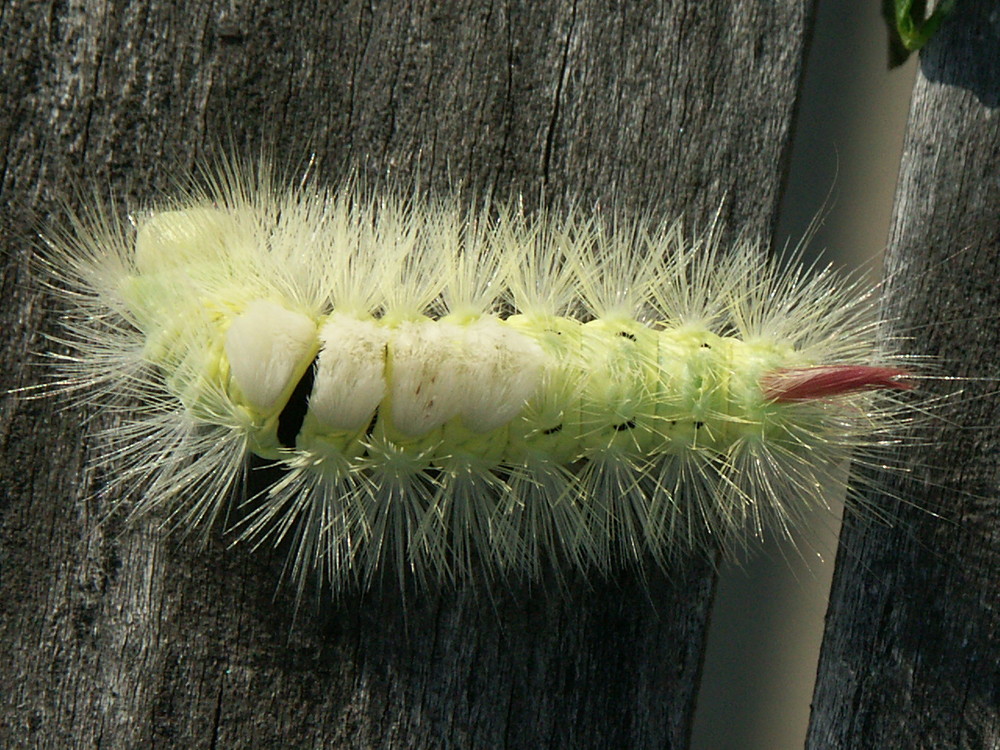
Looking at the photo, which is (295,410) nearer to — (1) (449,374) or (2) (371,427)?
(2) (371,427)

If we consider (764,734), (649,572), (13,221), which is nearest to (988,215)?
(649,572)

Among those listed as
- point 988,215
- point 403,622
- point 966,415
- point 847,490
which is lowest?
point 403,622

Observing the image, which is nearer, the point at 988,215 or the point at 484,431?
the point at 484,431

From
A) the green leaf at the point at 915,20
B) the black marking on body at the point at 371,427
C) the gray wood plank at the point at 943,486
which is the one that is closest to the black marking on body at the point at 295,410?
the black marking on body at the point at 371,427

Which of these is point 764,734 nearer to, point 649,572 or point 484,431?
point 649,572

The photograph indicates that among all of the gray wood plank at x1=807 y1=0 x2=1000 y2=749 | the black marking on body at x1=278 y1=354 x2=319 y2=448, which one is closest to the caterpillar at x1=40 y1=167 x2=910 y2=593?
the black marking on body at x1=278 y1=354 x2=319 y2=448

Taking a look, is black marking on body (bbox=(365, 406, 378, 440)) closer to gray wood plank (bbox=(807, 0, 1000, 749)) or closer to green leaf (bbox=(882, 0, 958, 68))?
gray wood plank (bbox=(807, 0, 1000, 749))

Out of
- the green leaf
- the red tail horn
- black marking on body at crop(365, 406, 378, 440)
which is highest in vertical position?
the green leaf

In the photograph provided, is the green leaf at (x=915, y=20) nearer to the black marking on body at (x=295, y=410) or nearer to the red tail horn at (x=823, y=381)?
the red tail horn at (x=823, y=381)
